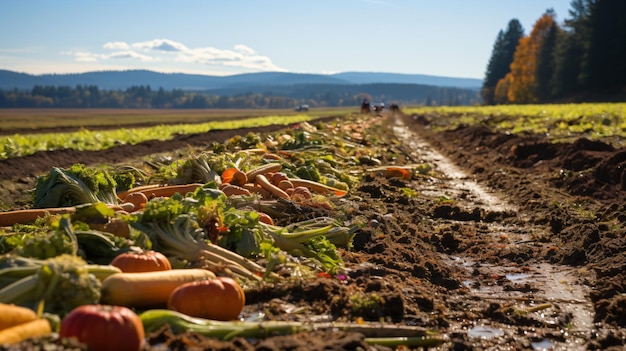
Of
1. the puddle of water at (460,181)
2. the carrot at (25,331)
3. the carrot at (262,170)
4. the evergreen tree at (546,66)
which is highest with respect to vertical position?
the evergreen tree at (546,66)

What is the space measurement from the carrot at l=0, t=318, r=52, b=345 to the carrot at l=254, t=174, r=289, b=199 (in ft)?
20.9

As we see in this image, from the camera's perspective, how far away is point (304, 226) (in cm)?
802

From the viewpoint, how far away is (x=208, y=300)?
5191mm

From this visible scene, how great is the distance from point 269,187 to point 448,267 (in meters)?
3.58

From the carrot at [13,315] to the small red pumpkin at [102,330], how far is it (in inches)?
12.5

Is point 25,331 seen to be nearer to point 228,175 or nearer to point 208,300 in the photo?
point 208,300

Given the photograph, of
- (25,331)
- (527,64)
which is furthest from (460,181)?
(527,64)

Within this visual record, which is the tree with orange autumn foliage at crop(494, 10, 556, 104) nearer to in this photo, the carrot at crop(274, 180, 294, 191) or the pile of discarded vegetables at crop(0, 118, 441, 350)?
the carrot at crop(274, 180, 294, 191)

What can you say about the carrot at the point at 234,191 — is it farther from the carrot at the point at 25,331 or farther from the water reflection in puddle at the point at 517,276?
the carrot at the point at 25,331

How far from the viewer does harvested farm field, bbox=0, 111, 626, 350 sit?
5406 millimetres

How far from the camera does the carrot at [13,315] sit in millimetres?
4273

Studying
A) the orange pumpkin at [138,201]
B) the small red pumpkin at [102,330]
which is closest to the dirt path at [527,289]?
the small red pumpkin at [102,330]

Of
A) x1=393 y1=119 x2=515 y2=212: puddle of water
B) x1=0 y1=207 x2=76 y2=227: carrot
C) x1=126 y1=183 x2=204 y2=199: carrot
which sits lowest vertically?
x1=393 y1=119 x2=515 y2=212: puddle of water

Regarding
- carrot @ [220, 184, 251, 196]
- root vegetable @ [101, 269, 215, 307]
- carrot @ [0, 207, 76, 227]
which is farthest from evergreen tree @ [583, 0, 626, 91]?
root vegetable @ [101, 269, 215, 307]
